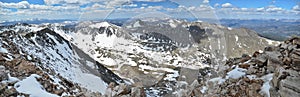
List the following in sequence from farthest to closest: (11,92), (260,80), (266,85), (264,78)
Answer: (264,78) → (260,80) → (266,85) → (11,92)

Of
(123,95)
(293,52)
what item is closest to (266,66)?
(293,52)

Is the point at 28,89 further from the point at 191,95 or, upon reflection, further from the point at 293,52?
the point at 293,52

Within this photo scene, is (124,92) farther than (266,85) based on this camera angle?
Yes

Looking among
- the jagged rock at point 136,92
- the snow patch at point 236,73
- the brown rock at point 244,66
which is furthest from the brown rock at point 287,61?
the jagged rock at point 136,92

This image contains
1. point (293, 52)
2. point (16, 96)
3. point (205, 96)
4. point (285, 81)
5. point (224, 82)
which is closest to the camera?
point (285, 81)

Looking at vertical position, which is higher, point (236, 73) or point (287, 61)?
point (287, 61)

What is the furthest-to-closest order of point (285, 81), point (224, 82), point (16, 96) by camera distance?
point (224, 82)
point (16, 96)
point (285, 81)

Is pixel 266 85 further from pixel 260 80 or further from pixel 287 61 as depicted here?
pixel 287 61

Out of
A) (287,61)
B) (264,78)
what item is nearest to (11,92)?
(264,78)

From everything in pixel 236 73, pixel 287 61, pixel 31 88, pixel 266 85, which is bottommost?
pixel 31 88

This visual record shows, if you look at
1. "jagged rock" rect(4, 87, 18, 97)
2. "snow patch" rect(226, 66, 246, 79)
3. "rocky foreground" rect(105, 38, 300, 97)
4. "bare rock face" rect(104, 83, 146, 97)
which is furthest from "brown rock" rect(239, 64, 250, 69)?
"jagged rock" rect(4, 87, 18, 97)
